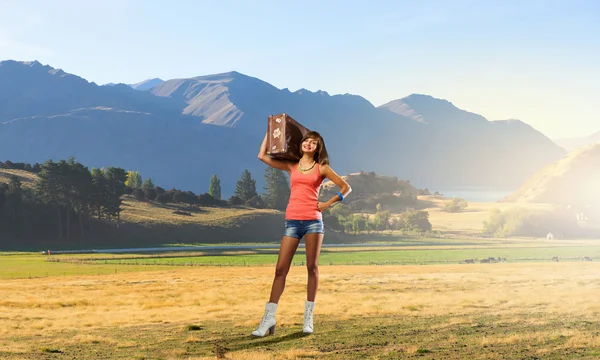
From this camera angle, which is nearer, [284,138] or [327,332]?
[284,138]

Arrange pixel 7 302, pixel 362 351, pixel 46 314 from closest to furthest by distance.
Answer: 1. pixel 362 351
2. pixel 46 314
3. pixel 7 302

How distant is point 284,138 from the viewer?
626 inches

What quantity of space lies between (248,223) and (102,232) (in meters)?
47.2

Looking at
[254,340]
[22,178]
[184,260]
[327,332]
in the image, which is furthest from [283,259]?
[22,178]

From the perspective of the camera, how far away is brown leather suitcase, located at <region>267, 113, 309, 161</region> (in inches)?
627

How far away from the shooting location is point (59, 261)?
103750 millimetres

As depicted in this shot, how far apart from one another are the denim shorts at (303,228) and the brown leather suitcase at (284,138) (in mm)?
1649

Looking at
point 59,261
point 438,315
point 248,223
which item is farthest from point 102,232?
point 438,315

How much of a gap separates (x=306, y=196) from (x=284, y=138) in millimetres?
1557

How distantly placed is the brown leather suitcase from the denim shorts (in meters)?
1.65

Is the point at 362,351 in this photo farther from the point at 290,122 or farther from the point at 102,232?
the point at 102,232

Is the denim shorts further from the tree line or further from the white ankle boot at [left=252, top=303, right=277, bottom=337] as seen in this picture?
the tree line

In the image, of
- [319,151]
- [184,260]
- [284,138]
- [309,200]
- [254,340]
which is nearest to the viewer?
[309,200]

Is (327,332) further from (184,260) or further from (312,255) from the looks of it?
(184,260)
